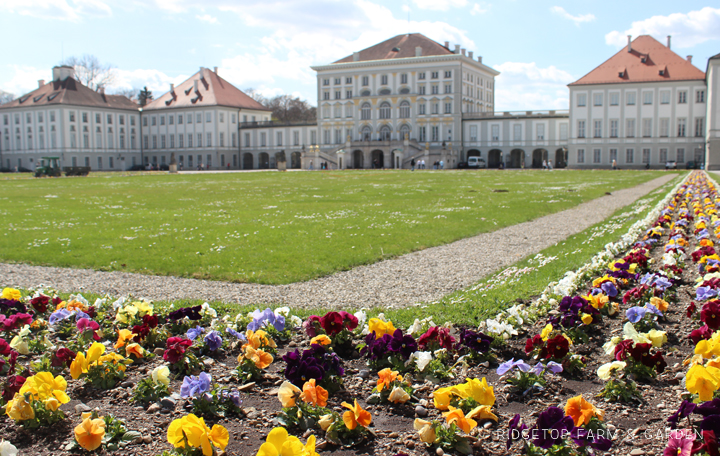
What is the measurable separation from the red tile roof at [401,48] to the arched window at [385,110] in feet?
22.6

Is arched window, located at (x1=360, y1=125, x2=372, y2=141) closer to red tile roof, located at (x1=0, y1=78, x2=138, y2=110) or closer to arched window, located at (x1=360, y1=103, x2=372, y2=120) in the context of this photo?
arched window, located at (x1=360, y1=103, x2=372, y2=120)

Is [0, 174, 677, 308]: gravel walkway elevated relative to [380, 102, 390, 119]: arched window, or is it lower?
lower

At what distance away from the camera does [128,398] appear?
155 inches

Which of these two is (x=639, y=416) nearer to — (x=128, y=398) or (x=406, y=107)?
(x=128, y=398)

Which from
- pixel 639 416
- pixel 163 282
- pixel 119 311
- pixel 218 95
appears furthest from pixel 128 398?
pixel 218 95

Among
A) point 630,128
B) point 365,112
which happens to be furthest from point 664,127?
point 365,112

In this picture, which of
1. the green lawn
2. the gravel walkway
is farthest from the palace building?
the gravel walkway

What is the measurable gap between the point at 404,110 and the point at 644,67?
3252cm

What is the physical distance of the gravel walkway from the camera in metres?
7.40

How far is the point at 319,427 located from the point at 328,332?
1.16 meters

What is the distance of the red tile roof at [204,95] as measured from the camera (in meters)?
95.6

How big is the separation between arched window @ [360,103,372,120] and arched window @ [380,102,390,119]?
184cm

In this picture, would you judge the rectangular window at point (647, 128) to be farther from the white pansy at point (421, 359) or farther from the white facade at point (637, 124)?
the white pansy at point (421, 359)

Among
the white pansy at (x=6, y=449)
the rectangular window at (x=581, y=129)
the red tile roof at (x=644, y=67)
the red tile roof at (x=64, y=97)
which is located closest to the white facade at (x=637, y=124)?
the rectangular window at (x=581, y=129)
